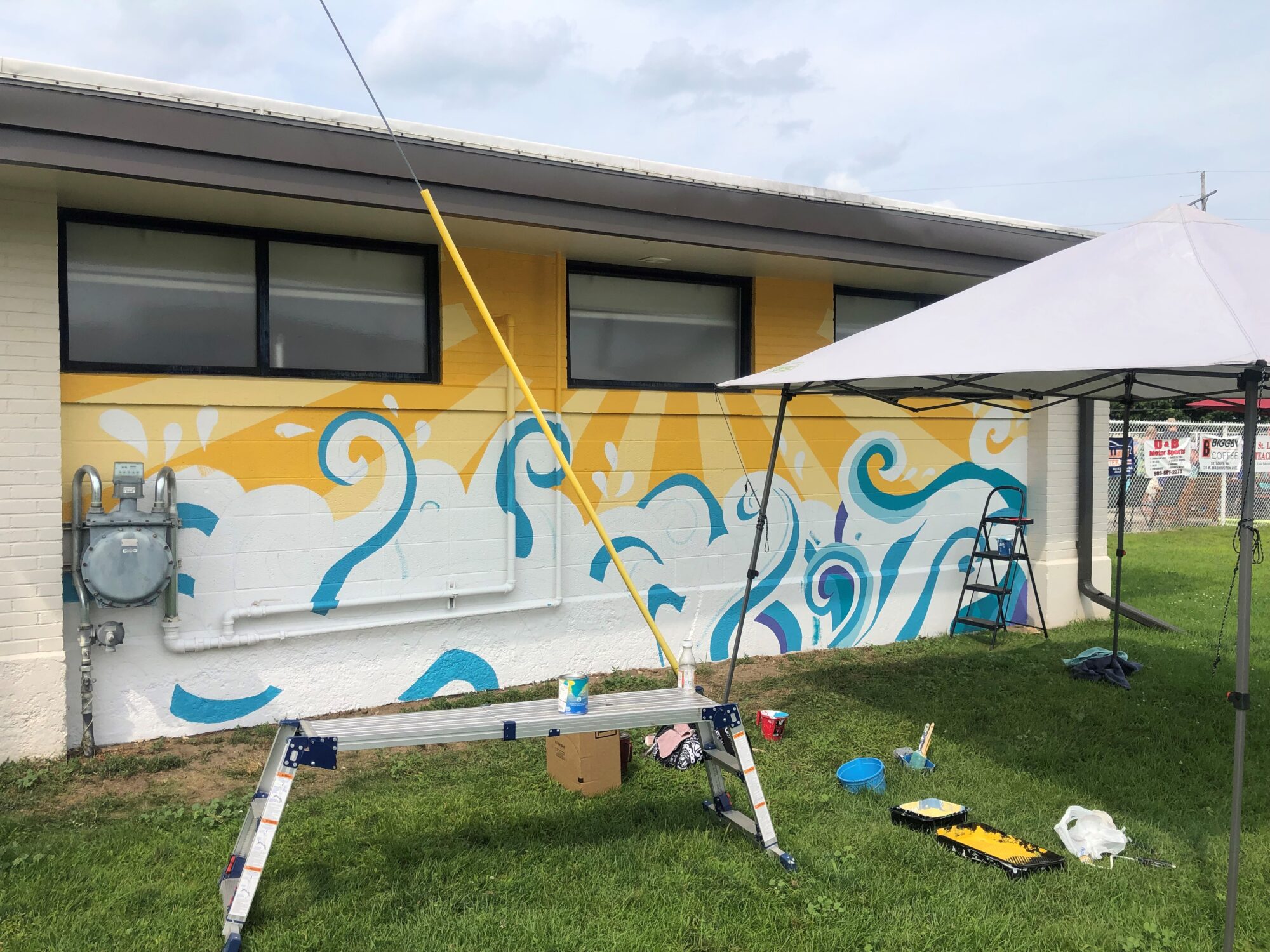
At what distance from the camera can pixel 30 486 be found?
192 inches

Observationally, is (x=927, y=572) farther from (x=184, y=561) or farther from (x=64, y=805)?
(x=64, y=805)

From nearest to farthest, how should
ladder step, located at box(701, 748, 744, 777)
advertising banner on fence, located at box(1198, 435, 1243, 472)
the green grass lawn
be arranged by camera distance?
the green grass lawn, ladder step, located at box(701, 748, 744, 777), advertising banner on fence, located at box(1198, 435, 1243, 472)

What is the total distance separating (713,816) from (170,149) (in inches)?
162

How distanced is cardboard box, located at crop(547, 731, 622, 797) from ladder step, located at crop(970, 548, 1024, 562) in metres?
4.51

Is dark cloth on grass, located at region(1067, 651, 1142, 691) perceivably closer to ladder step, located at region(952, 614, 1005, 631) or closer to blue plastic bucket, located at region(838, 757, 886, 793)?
ladder step, located at region(952, 614, 1005, 631)

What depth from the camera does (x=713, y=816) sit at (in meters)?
4.21

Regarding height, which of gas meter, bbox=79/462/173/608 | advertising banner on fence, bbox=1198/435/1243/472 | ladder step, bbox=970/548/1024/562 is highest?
advertising banner on fence, bbox=1198/435/1243/472

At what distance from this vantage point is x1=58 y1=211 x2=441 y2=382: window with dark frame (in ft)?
17.3

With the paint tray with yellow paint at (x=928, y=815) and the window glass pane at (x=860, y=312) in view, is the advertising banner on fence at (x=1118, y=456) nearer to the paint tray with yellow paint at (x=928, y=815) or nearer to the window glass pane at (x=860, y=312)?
the window glass pane at (x=860, y=312)

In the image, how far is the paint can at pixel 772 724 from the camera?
5.38 metres

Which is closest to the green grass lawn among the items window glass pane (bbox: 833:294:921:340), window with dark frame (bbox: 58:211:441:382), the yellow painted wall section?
window with dark frame (bbox: 58:211:441:382)

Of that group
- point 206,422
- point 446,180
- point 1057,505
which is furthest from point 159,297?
point 1057,505

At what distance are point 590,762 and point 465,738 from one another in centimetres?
120

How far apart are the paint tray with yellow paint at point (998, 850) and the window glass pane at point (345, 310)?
412 centimetres
